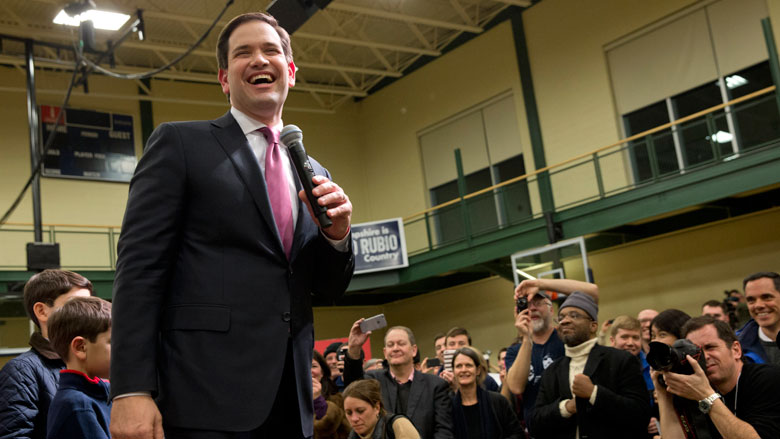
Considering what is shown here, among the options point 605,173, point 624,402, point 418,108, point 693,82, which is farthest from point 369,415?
point 418,108


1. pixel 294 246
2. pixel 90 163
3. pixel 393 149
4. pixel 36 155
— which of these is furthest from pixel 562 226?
pixel 294 246

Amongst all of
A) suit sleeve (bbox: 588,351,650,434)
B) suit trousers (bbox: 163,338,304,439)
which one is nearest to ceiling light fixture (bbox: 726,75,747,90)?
suit sleeve (bbox: 588,351,650,434)

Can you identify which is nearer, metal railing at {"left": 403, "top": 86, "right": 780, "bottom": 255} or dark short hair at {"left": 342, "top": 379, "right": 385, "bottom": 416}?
dark short hair at {"left": 342, "top": 379, "right": 385, "bottom": 416}

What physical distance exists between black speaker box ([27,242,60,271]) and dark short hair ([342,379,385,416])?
7.32 metres

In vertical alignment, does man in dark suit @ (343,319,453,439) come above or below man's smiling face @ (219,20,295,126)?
below

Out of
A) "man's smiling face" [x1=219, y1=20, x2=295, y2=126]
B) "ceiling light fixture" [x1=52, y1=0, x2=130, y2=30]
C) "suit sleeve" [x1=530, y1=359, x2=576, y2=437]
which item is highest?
"ceiling light fixture" [x1=52, y1=0, x2=130, y2=30]

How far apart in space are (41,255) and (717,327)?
9.80 metres

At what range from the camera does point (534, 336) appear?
217 inches

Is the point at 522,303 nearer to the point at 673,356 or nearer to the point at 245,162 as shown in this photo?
the point at 673,356

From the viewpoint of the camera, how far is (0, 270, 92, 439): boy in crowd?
3.04m

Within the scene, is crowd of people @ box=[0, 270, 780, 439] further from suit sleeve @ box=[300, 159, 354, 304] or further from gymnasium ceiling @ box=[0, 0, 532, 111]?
gymnasium ceiling @ box=[0, 0, 532, 111]

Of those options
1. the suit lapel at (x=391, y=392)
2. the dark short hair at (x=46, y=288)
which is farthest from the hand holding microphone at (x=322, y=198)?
the suit lapel at (x=391, y=392)

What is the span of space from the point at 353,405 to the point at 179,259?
12.0ft

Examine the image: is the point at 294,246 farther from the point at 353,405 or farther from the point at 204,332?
the point at 353,405
